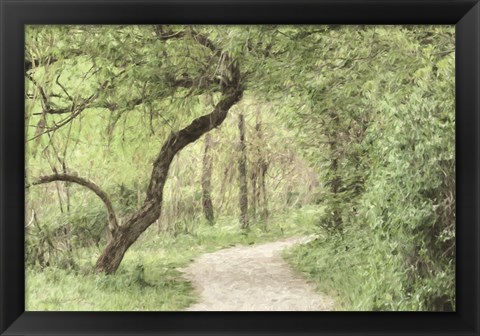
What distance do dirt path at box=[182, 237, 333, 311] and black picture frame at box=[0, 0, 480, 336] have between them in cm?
14

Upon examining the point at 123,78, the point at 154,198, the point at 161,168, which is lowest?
the point at 154,198

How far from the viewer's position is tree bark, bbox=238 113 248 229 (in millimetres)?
2584

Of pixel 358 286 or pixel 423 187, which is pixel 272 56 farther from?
pixel 358 286

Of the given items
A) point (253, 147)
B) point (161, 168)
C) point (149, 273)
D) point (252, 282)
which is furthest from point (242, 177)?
point (149, 273)

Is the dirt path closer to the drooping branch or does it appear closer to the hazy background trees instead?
the hazy background trees

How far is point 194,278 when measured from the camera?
258 centimetres

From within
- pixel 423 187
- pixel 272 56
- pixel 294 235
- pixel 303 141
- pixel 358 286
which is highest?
pixel 272 56

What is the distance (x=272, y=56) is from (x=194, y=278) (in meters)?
1.02

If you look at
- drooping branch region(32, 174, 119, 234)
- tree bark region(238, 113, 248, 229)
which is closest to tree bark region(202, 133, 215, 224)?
tree bark region(238, 113, 248, 229)

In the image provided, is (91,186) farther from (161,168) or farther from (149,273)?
(149,273)

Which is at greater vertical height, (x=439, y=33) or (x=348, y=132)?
(x=439, y=33)

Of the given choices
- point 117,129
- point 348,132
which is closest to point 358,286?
point 348,132

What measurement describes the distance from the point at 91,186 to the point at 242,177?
65cm
